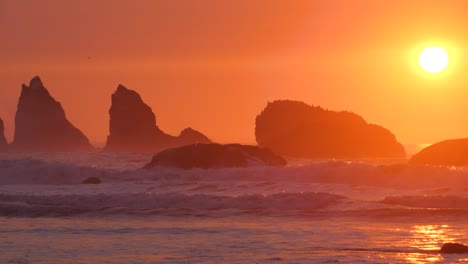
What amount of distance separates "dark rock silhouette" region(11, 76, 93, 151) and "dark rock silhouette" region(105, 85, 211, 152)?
23.4 meters

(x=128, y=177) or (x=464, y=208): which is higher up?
(x=128, y=177)

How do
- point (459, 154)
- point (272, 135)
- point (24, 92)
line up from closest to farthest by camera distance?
point (459, 154), point (272, 135), point (24, 92)

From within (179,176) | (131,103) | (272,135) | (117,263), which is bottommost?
(117,263)

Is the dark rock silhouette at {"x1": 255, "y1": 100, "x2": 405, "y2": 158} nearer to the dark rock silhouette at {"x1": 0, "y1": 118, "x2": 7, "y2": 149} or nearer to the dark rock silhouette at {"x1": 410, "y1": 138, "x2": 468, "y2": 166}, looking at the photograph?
the dark rock silhouette at {"x1": 410, "y1": 138, "x2": 468, "y2": 166}

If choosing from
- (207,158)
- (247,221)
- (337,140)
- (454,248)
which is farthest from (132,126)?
(454,248)

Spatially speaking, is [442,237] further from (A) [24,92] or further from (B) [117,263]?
A: (A) [24,92]

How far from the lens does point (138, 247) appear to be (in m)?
23.7

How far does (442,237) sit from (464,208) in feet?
28.3

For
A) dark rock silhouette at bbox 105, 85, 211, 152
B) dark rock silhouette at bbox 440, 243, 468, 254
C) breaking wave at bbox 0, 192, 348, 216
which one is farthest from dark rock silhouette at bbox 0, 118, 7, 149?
dark rock silhouette at bbox 440, 243, 468, 254

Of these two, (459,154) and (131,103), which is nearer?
(459,154)

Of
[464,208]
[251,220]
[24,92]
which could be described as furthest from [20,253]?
[24,92]

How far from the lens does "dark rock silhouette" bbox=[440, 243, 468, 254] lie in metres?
21.8

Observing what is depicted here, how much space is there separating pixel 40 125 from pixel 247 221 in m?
160

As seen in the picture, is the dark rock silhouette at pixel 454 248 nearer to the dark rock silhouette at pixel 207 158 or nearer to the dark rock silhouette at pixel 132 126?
the dark rock silhouette at pixel 207 158
